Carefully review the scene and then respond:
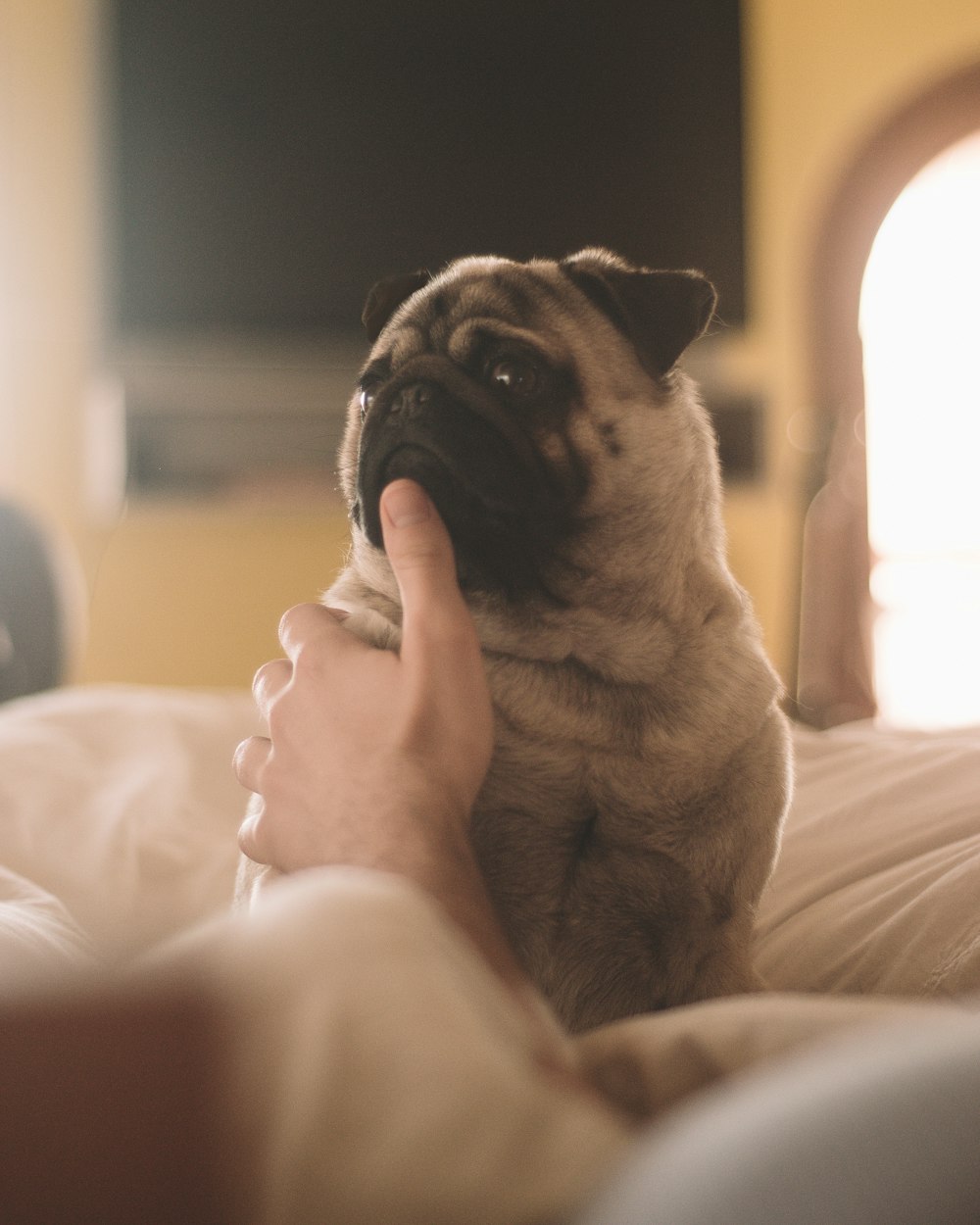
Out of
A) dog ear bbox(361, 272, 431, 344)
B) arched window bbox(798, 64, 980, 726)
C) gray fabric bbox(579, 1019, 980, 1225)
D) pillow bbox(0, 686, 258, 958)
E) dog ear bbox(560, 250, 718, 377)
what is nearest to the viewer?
gray fabric bbox(579, 1019, 980, 1225)

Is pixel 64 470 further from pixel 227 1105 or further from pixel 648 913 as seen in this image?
pixel 227 1105

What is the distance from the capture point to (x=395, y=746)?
0.62m

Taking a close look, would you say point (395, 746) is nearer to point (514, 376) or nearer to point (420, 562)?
point (420, 562)

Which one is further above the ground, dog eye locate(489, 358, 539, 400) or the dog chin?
dog eye locate(489, 358, 539, 400)

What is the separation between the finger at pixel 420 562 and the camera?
67cm

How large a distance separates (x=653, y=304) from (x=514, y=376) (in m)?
0.11

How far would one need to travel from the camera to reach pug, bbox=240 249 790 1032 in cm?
70

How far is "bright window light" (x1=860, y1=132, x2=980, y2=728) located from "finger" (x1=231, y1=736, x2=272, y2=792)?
2.72 m

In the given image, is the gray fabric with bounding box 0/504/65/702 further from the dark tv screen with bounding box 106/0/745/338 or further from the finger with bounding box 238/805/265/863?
the dark tv screen with bounding box 106/0/745/338

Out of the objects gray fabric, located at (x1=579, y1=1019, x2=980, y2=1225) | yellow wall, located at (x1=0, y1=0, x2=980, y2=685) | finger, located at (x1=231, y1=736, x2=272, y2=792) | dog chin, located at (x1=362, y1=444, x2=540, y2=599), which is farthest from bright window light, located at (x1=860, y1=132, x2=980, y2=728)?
gray fabric, located at (x1=579, y1=1019, x2=980, y2=1225)

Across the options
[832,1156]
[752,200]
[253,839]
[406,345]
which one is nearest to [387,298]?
[406,345]

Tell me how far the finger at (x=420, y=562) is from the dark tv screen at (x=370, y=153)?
2.57m

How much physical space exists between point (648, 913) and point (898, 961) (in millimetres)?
240

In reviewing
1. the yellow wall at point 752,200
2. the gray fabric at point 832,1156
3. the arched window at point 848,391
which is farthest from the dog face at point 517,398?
the arched window at point 848,391
